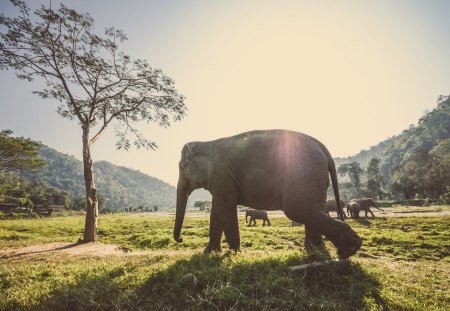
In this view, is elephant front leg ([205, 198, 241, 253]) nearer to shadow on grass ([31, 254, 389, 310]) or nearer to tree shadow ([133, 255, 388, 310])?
tree shadow ([133, 255, 388, 310])

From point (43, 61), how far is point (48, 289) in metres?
14.0

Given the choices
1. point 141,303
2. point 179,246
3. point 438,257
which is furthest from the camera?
point 179,246

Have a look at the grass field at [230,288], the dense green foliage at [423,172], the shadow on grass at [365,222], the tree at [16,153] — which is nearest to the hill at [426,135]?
the dense green foliage at [423,172]

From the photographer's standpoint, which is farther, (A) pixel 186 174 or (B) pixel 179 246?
(B) pixel 179 246

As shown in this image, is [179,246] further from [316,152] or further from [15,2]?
[15,2]

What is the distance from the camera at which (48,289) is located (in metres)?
4.77

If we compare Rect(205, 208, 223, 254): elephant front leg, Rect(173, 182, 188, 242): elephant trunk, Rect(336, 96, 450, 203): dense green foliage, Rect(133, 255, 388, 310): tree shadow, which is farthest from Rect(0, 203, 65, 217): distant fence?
Rect(336, 96, 450, 203): dense green foliage

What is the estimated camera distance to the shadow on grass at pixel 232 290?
13.0 ft

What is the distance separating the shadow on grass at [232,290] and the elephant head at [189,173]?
10.0ft

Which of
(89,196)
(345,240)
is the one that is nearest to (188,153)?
(345,240)

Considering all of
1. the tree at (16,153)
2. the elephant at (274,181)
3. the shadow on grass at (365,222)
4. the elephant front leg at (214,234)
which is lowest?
the shadow on grass at (365,222)

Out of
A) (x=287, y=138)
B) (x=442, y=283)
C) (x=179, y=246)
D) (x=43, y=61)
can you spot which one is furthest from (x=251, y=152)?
(x=43, y=61)

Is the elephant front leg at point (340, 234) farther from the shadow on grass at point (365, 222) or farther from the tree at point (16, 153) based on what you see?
the tree at point (16, 153)

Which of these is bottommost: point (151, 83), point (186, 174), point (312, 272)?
point (312, 272)
